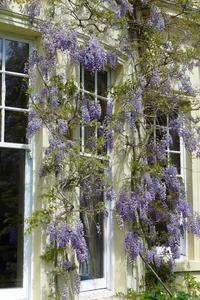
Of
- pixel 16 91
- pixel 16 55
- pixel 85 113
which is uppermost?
pixel 16 55

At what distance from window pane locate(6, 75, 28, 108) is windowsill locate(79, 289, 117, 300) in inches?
91.3

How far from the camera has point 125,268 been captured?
281 inches

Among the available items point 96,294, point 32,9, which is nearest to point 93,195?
point 96,294

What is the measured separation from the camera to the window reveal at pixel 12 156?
5898mm

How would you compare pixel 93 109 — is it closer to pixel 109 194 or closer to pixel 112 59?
pixel 112 59

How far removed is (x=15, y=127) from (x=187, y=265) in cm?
372

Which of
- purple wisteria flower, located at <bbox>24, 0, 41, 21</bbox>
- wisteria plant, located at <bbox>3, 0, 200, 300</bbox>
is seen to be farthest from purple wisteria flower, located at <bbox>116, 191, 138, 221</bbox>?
purple wisteria flower, located at <bbox>24, 0, 41, 21</bbox>

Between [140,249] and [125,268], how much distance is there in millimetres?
308

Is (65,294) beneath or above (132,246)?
beneath

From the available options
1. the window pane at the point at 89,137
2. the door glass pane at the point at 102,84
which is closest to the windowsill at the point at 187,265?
the window pane at the point at 89,137

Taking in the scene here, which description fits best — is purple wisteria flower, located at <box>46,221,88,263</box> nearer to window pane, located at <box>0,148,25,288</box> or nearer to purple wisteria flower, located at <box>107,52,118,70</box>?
window pane, located at <box>0,148,25,288</box>

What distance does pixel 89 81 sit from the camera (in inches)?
281

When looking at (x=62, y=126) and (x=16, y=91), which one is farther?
(x=62, y=126)

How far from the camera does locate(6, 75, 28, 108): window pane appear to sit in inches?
243
